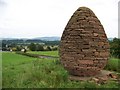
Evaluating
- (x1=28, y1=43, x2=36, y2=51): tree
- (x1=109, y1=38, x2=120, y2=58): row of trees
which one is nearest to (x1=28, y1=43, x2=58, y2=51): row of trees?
(x1=28, y1=43, x2=36, y2=51): tree

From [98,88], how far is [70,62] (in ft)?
9.68

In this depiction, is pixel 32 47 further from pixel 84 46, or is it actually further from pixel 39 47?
pixel 84 46

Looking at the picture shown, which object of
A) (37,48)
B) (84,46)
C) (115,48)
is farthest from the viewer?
(115,48)

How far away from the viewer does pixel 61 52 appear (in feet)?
41.5

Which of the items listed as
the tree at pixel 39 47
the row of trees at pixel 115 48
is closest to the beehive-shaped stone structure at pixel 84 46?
the tree at pixel 39 47

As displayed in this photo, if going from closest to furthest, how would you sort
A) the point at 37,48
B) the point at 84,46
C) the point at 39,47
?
the point at 84,46 < the point at 37,48 < the point at 39,47

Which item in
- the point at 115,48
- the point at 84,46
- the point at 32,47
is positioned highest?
the point at 84,46

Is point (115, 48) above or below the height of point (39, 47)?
below

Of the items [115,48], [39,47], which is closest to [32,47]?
[39,47]

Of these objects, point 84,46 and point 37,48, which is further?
point 37,48

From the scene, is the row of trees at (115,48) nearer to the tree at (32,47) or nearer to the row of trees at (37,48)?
the row of trees at (37,48)

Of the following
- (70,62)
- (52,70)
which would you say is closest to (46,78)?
(52,70)

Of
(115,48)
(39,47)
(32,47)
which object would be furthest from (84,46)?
(115,48)

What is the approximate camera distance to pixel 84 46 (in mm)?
11945
